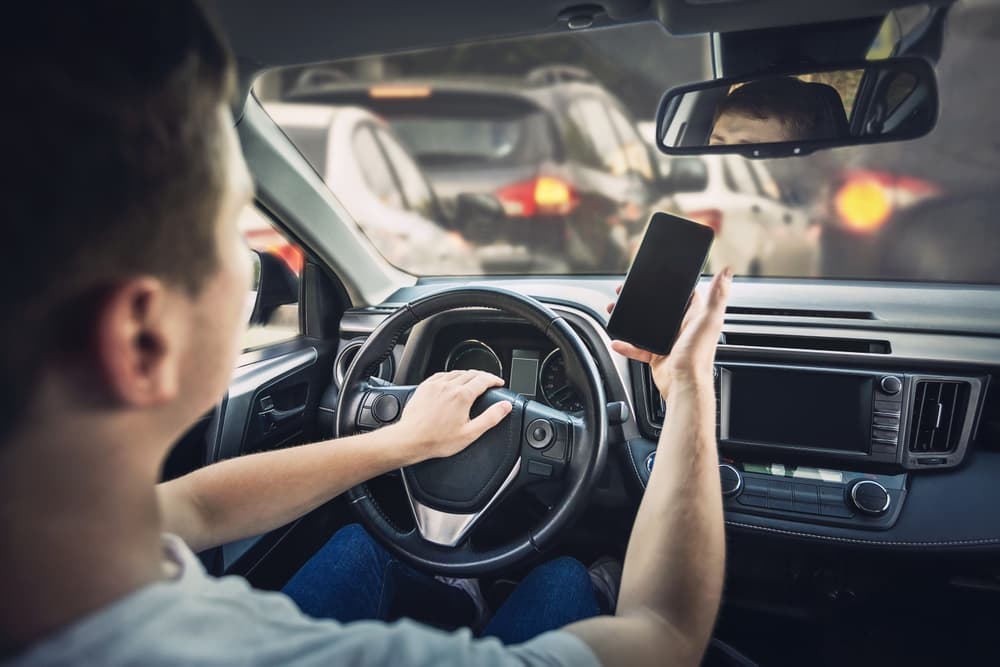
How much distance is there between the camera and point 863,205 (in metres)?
5.71

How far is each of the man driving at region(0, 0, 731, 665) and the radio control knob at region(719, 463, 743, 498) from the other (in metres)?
1.43

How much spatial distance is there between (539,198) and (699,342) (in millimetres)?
5513

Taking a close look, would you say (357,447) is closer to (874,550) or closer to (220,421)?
(220,421)

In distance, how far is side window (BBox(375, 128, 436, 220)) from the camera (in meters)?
7.22

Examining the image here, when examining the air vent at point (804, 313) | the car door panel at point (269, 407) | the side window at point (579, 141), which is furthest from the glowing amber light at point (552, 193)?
the air vent at point (804, 313)

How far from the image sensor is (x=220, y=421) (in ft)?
7.43

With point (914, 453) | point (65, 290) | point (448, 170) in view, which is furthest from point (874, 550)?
point (448, 170)

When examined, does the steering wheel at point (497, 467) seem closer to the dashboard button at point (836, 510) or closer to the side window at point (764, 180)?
the dashboard button at point (836, 510)

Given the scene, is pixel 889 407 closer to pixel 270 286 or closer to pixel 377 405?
pixel 377 405

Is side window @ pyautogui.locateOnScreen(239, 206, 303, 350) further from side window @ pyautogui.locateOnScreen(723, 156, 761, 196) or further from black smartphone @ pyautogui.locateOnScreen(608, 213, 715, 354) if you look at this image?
side window @ pyautogui.locateOnScreen(723, 156, 761, 196)

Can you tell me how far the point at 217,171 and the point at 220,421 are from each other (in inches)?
66.9

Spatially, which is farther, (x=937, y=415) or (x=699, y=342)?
(x=937, y=415)

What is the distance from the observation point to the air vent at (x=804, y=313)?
2.31 metres

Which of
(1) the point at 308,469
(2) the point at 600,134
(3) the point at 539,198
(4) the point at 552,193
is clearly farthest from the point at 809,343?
(2) the point at 600,134
